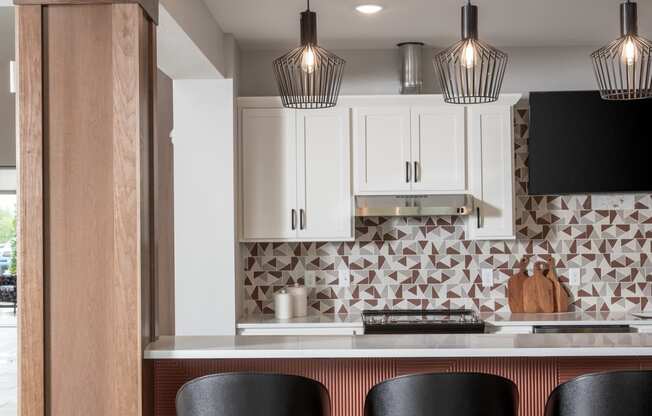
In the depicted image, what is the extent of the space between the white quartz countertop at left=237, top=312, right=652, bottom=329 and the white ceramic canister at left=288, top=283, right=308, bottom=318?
0.06m

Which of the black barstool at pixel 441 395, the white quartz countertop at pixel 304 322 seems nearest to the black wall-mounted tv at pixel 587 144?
the white quartz countertop at pixel 304 322

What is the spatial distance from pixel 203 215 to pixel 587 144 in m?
2.41

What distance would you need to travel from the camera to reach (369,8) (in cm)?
460

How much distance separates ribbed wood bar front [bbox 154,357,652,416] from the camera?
10.1ft

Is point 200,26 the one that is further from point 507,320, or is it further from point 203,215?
point 507,320

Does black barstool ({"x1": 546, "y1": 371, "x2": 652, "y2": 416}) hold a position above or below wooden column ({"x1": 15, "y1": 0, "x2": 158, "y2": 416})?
below

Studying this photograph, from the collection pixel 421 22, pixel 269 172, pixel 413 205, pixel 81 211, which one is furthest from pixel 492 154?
pixel 81 211

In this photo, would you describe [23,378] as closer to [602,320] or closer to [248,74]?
[248,74]

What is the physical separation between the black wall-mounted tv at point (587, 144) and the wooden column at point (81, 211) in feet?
9.97

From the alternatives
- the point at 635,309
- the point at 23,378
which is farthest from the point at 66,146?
the point at 635,309

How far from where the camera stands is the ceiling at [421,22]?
455cm

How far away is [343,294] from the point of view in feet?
18.6

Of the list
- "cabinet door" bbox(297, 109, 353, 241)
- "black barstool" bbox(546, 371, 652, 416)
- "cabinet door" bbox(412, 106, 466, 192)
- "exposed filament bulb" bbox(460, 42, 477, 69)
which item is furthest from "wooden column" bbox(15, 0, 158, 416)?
"cabinet door" bbox(412, 106, 466, 192)

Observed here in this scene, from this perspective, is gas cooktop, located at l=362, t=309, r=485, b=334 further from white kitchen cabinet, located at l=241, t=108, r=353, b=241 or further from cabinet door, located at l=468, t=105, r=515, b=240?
cabinet door, located at l=468, t=105, r=515, b=240
